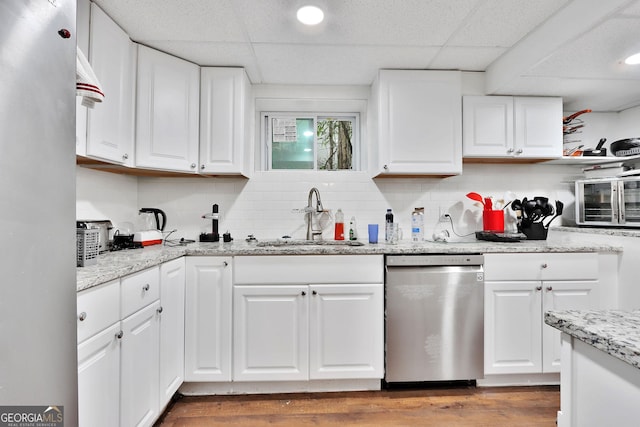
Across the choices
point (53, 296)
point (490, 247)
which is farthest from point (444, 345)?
point (53, 296)

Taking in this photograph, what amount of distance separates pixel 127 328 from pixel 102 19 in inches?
63.7

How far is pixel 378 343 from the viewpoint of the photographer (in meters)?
1.92

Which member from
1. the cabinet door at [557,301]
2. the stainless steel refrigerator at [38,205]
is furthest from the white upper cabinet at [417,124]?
the stainless steel refrigerator at [38,205]

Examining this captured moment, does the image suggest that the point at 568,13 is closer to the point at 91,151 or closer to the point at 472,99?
the point at 472,99

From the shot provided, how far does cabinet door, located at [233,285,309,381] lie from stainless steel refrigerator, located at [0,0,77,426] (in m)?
1.13


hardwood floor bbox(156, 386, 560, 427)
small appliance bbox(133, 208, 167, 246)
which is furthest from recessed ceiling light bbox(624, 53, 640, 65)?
small appliance bbox(133, 208, 167, 246)

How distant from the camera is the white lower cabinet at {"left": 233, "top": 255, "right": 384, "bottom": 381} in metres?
1.88

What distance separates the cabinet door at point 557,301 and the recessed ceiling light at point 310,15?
2.21m

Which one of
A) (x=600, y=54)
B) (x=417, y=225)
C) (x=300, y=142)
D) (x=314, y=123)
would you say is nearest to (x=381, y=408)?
(x=417, y=225)

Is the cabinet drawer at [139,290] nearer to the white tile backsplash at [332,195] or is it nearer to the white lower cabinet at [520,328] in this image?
the white tile backsplash at [332,195]

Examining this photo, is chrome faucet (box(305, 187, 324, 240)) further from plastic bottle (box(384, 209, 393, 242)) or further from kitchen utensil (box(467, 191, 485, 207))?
kitchen utensil (box(467, 191, 485, 207))

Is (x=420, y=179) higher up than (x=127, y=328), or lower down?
higher up

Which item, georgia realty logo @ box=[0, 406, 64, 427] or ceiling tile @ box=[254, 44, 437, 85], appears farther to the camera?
ceiling tile @ box=[254, 44, 437, 85]

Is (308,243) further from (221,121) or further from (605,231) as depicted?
(605,231)
